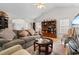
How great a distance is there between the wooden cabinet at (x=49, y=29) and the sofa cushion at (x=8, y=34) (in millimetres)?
427

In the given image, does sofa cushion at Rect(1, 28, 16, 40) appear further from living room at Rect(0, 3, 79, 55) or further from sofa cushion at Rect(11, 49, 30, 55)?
sofa cushion at Rect(11, 49, 30, 55)

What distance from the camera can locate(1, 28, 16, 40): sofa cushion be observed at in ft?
6.97

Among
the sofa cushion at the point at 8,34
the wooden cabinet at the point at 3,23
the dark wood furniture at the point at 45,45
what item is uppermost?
the wooden cabinet at the point at 3,23

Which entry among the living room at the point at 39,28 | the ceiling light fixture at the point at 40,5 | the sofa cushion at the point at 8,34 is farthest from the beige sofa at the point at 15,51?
the ceiling light fixture at the point at 40,5

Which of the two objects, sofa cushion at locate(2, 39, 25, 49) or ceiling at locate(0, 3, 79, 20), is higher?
ceiling at locate(0, 3, 79, 20)

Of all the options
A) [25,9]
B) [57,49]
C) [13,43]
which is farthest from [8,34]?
[57,49]

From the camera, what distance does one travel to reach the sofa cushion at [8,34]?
2.12 m

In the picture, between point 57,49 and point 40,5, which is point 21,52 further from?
point 40,5

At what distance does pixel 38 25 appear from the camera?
2.16 m

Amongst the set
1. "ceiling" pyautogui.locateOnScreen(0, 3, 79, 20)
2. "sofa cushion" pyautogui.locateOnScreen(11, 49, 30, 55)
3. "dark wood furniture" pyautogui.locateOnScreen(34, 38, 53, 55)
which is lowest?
"sofa cushion" pyautogui.locateOnScreen(11, 49, 30, 55)

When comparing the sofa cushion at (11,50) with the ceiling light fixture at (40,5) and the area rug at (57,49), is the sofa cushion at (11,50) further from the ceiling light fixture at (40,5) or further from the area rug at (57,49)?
the ceiling light fixture at (40,5)

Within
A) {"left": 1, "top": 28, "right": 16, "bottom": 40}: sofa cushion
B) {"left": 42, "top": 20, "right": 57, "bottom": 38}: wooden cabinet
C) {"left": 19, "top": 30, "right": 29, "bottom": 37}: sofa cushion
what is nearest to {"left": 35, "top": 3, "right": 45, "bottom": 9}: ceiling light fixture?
{"left": 42, "top": 20, "right": 57, "bottom": 38}: wooden cabinet

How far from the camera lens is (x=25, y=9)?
215 cm
